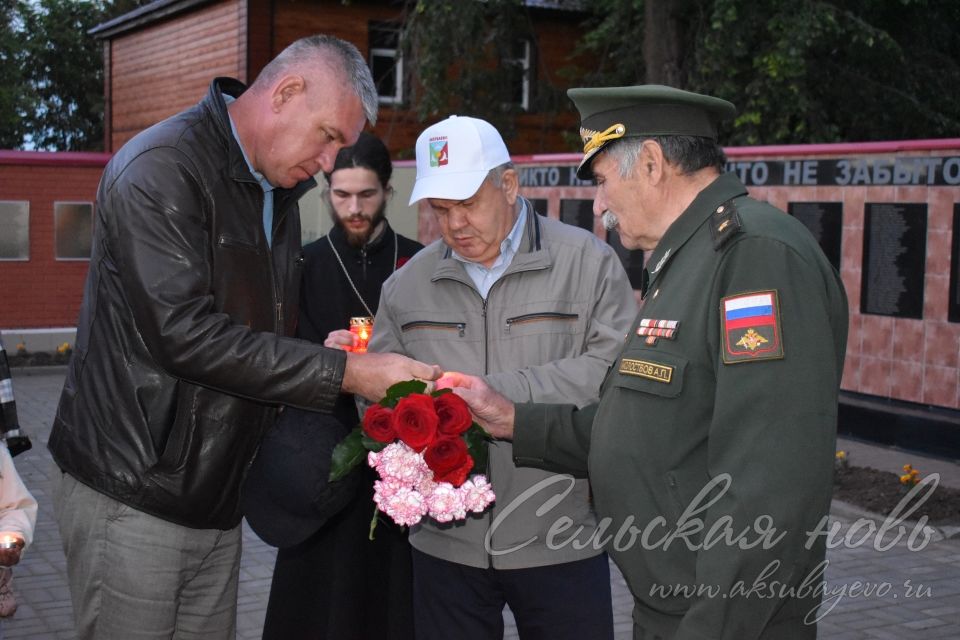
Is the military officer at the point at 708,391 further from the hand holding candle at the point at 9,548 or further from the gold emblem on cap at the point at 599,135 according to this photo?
the hand holding candle at the point at 9,548

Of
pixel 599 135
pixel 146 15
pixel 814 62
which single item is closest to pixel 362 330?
pixel 599 135

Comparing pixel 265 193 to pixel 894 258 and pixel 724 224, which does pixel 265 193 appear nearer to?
pixel 724 224

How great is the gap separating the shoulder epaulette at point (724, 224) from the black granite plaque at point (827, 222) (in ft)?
25.7

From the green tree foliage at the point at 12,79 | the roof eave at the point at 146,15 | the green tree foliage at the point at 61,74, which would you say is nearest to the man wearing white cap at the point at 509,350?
the roof eave at the point at 146,15

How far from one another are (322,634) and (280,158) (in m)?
2.09

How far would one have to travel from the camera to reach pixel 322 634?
426 centimetres

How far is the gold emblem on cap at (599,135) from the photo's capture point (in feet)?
8.45

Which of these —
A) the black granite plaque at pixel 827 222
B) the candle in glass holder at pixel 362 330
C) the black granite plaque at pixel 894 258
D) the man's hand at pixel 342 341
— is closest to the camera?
the man's hand at pixel 342 341

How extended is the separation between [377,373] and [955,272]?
7.18 m

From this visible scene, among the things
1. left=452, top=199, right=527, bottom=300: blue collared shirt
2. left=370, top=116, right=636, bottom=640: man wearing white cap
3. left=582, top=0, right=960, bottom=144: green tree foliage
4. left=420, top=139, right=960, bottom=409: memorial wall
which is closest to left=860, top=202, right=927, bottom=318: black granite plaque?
left=420, top=139, right=960, bottom=409: memorial wall

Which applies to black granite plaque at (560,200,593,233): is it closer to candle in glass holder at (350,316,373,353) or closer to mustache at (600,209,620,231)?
candle in glass holder at (350,316,373,353)

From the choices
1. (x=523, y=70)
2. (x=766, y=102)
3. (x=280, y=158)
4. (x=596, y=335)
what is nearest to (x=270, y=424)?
(x=280, y=158)

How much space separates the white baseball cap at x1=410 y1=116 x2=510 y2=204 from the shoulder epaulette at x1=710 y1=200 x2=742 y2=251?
3.41 ft

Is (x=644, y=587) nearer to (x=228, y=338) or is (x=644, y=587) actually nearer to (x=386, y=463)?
(x=386, y=463)
